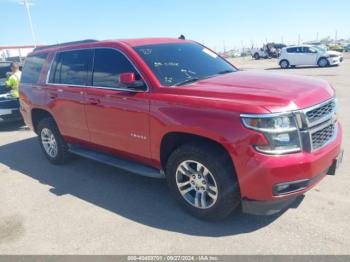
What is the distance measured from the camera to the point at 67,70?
5336mm

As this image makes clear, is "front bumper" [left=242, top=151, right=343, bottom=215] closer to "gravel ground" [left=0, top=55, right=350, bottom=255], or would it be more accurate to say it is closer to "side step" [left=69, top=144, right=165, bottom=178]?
"gravel ground" [left=0, top=55, right=350, bottom=255]

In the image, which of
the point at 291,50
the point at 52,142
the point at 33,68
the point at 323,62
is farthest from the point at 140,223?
the point at 291,50

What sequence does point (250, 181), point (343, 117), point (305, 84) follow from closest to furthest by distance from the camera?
point (250, 181) < point (305, 84) < point (343, 117)

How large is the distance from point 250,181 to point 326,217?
108cm

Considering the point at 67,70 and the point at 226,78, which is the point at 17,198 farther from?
the point at 226,78

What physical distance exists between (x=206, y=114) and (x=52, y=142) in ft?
12.0

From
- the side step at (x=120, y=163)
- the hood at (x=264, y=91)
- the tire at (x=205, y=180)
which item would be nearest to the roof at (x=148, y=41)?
the hood at (x=264, y=91)

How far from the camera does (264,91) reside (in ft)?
11.0

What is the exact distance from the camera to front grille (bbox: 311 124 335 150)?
3225mm

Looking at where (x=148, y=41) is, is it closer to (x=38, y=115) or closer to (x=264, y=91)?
(x=264, y=91)

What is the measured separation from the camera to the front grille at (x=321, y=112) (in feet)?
10.4

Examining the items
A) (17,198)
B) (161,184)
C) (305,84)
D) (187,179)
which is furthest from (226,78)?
(17,198)

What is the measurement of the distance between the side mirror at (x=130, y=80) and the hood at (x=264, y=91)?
0.59 metres

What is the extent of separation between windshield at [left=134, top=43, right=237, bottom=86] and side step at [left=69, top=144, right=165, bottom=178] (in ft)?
3.57
